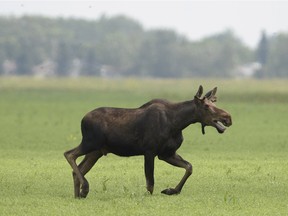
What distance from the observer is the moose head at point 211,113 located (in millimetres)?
18203

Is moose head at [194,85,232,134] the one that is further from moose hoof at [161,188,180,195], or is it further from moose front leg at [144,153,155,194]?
moose hoof at [161,188,180,195]

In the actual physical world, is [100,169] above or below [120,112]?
below

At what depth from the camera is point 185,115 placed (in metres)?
18.6

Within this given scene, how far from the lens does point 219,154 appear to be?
28.6 metres

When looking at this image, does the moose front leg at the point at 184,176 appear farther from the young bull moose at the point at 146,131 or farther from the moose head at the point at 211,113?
the moose head at the point at 211,113

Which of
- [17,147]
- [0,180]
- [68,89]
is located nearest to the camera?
[0,180]

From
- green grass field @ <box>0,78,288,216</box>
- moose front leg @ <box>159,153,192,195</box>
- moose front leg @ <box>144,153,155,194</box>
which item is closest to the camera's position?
green grass field @ <box>0,78,288,216</box>

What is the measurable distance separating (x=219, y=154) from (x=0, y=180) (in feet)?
30.2

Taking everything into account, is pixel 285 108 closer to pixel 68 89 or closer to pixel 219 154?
pixel 219 154

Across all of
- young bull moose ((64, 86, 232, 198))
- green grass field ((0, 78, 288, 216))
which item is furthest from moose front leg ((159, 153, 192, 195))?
green grass field ((0, 78, 288, 216))

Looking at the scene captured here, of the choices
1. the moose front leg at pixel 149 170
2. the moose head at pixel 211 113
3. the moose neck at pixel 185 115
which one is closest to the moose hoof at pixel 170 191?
the moose front leg at pixel 149 170

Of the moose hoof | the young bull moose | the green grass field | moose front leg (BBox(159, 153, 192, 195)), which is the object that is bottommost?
the green grass field

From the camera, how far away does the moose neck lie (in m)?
18.5

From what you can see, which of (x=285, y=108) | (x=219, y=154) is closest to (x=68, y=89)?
(x=285, y=108)
